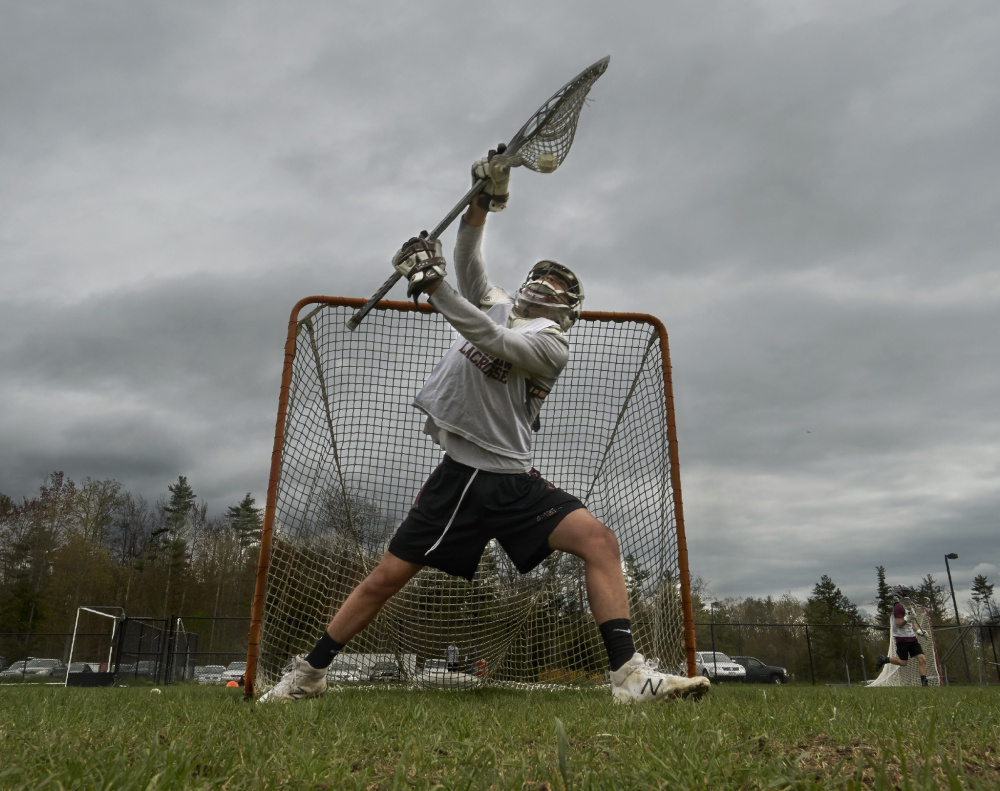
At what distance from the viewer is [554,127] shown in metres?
3.85

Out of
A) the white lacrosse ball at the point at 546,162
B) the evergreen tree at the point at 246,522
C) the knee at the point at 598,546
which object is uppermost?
Result: the evergreen tree at the point at 246,522

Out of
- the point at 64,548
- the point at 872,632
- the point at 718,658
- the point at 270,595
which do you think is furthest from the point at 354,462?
the point at 64,548

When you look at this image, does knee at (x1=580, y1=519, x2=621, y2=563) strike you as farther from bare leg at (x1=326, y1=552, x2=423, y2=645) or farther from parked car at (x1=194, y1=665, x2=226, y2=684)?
parked car at (x1=194, y1=665, x2=226, y2=684)

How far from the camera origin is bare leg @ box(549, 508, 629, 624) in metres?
3.04

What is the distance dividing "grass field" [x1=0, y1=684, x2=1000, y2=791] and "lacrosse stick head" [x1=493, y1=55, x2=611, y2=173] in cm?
265

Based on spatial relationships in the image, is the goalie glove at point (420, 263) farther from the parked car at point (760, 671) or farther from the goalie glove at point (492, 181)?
the parked car at point (760, 671)

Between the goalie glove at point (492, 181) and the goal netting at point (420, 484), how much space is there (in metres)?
1.16

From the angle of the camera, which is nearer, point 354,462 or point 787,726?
point 787,726

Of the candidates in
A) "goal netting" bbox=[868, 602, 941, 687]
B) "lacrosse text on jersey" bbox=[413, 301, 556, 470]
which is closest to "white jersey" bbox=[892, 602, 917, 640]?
"goal netting" bbox=[868, 602, 941, 687]

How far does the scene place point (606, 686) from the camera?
440 cm

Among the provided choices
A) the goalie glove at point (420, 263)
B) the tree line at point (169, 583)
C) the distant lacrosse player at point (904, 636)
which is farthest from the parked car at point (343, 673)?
the tree line at point (169, 583)

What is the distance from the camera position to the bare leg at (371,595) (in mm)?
3189

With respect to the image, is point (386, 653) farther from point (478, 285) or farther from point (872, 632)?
point (872, 632)

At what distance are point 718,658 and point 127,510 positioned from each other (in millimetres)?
34162
